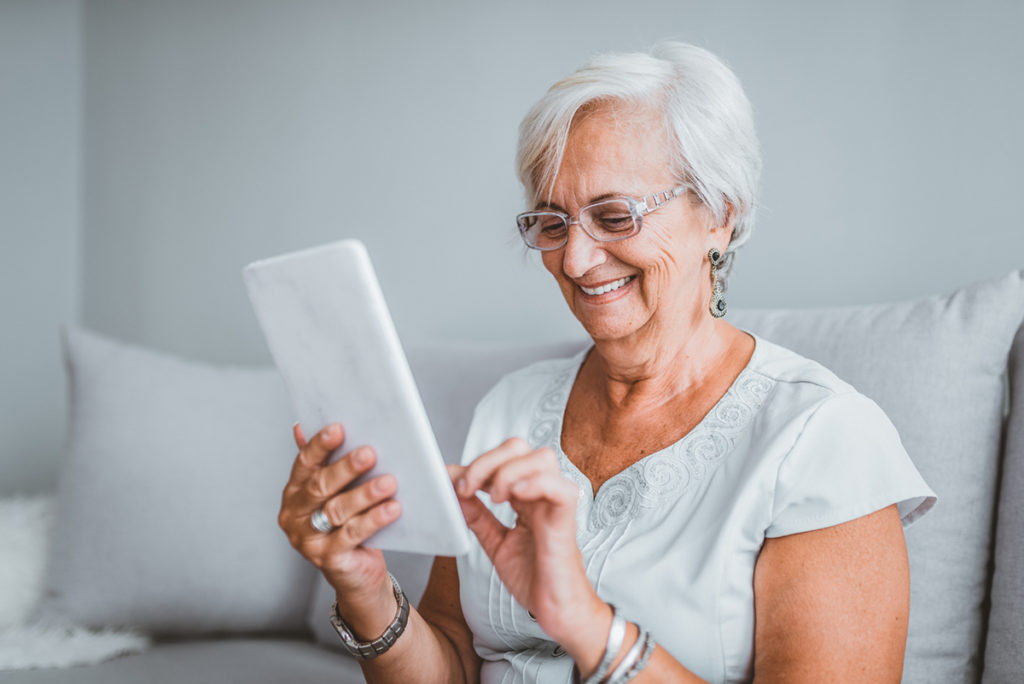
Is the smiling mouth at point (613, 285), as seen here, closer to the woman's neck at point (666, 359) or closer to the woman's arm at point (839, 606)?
the woman's neck at point (666, 359)

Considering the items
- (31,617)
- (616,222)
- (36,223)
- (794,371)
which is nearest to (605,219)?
(616,222)

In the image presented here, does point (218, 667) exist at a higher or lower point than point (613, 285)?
lower

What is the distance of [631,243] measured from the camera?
1140 millimetres

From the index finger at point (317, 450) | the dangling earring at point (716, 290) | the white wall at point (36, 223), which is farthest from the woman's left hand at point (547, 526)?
the white wall at point (36, 223)

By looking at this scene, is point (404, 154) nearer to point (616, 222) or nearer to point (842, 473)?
point (616, 222)

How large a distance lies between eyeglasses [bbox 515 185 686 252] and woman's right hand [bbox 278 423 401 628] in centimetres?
46

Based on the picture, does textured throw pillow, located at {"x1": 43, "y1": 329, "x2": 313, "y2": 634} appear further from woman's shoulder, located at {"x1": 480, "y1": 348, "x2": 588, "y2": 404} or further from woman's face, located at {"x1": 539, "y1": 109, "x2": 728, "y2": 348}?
woman's face, located at {"x1": 539, "y1": 109, "x2": 728, "y2": 348}

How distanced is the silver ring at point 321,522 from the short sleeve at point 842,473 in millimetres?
500

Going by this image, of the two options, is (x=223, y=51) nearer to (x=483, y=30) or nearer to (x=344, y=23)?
(x=344, y=23)

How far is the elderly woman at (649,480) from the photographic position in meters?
0.90

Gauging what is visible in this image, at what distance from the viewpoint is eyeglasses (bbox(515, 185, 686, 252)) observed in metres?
1.12

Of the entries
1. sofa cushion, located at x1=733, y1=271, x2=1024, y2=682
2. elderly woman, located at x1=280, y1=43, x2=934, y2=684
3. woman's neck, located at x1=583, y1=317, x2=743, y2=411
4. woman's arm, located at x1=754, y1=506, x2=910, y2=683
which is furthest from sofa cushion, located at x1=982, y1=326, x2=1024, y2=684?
woman's neck, located at x1=583, y1=317, x2=743, y2=411

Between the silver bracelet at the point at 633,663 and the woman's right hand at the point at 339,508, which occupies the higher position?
the woman's right hand at the point at 339,508

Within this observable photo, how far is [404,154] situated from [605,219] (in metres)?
1.24
